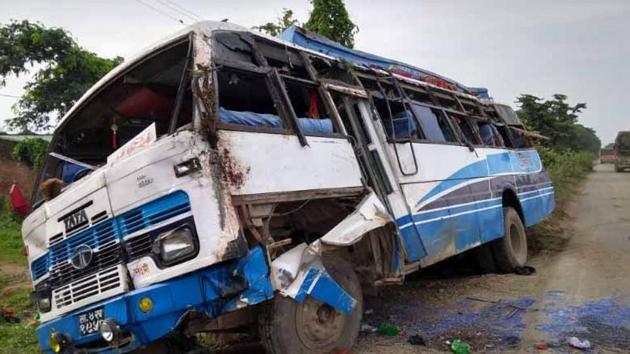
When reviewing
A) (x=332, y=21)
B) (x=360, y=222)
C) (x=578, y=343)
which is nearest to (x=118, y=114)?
(x=360, y=222)

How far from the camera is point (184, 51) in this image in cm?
370

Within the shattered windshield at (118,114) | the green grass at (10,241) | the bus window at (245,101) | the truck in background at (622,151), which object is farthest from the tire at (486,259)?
the truck in background at (622,151)

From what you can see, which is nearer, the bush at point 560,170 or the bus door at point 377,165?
the bus door at point 377,165

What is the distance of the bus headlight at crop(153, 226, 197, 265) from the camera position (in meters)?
3.01

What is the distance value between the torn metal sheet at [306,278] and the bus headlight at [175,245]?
1.69ft

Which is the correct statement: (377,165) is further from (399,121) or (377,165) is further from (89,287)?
(89,287)

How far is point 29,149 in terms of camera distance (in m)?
16.1

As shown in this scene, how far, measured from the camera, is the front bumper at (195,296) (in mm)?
2998

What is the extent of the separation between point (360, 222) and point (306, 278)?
2.21ft

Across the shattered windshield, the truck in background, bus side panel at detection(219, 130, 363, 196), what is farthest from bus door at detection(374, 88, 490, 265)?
the truck in background

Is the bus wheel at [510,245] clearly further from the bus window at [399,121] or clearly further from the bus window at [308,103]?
the bus window at [308,103]

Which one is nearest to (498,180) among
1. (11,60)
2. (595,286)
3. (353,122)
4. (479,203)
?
(479,203)

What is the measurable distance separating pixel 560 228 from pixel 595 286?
5528 mm

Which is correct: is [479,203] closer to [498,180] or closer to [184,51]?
[498,180]
